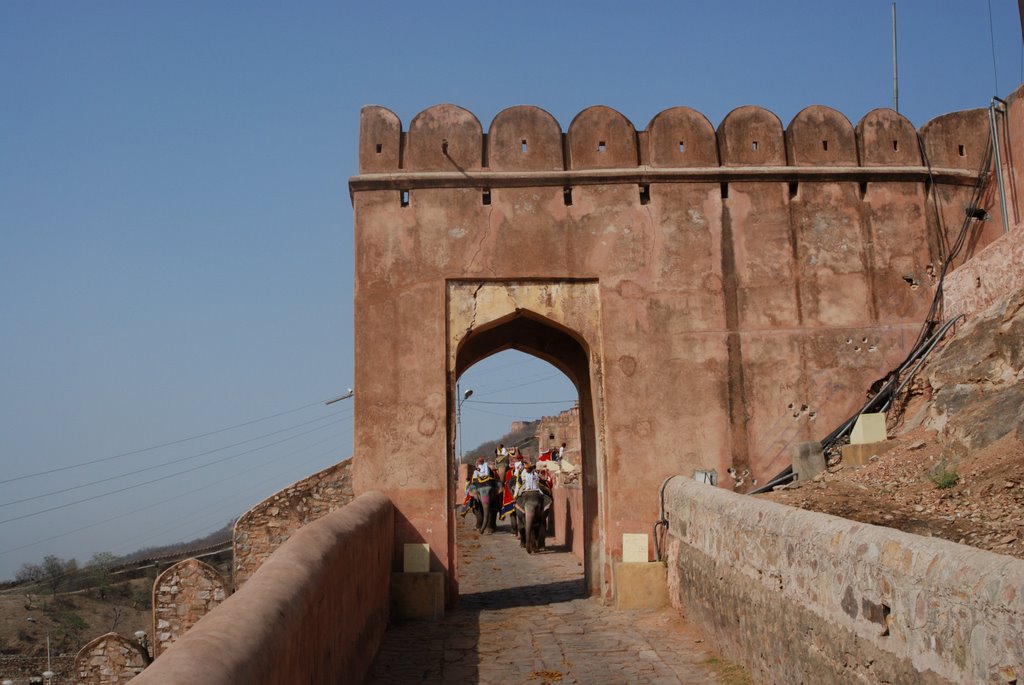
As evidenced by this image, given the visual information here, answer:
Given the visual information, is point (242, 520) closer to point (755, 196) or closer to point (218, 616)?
point (755, 196)

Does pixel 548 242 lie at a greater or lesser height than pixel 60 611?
greater

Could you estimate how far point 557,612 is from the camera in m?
10.7

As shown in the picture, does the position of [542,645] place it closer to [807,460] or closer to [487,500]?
[807,460]

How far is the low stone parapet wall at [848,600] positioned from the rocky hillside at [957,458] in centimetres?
104

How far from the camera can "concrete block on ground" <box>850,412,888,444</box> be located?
10.3 metres

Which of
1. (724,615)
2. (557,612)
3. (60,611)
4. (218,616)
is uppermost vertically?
(218,616)

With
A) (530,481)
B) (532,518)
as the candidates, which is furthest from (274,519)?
(532,518)

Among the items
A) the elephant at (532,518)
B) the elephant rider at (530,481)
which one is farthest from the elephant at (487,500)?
the elephant rider at (530,481)

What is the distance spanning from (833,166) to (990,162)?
225 cm

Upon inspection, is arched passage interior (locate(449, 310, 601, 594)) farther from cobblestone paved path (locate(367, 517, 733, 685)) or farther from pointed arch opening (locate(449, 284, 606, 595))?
cobblestone paved path (locate(367, 517, 733, 685))

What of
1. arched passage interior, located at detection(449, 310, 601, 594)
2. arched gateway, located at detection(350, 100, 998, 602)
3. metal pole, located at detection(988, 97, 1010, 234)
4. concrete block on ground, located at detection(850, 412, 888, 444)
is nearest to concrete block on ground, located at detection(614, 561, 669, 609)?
arched gateway, located at detection(350, 100, 998, 602)

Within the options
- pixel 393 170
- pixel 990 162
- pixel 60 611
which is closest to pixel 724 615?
pixel 393 170

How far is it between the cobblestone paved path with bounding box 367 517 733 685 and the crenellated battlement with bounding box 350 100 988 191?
4929 millimetres

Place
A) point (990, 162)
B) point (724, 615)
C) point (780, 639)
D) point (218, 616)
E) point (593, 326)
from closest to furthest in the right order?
1. point (218, 616)
2. point (780, 639)
3. point (724, 615)
4. point (593, 326)
5. point (990, 162)
